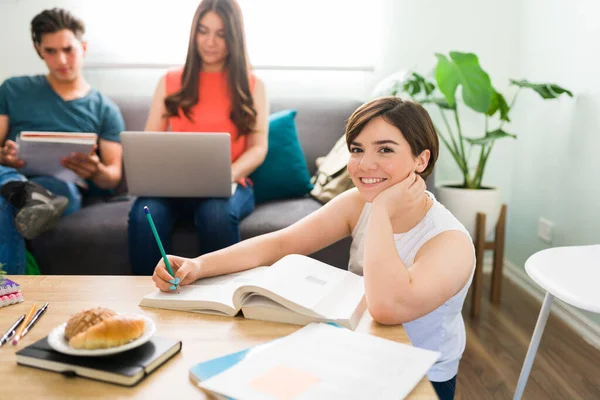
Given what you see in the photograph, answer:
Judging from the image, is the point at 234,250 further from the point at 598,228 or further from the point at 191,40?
the point at 598,228

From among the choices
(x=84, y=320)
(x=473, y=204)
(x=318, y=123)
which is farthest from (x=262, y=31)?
(x=84, y=320)

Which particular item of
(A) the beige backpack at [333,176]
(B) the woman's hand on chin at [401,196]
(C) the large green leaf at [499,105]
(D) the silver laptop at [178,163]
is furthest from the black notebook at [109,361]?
(C) the large green leaf at [499,105]

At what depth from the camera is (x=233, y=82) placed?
2.25 meters

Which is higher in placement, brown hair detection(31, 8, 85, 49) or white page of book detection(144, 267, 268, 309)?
brown hair detection(31, 8, 85, 49)

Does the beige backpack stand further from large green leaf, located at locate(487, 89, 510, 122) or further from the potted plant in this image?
large green leaf, located at locate(487, 89, 510, 122)

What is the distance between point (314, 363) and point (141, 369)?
231mm

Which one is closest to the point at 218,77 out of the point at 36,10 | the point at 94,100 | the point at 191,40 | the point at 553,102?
the point at 191,40

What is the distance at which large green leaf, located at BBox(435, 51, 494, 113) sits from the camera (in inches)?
86.9

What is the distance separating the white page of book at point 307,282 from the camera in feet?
3.10

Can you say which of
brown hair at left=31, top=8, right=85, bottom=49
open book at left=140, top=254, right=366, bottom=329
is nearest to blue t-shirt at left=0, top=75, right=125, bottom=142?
brown hair at left=31, top=8, right=85, bottom=49

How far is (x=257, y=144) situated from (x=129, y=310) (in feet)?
4.29

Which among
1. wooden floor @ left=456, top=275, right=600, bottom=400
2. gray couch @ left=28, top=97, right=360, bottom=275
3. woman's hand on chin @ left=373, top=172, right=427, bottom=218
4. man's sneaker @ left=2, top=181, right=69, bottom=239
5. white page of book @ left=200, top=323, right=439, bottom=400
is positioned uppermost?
woman's hand on chin @ left=373, top=172, right=427, bottom=218

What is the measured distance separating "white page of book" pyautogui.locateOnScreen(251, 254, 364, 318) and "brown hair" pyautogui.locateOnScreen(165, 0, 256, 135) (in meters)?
1.23

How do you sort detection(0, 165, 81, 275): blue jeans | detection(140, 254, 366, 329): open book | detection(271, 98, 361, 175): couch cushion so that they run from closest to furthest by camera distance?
1. detection(140, 254, 366, 329): open book
2. detection(0, 165, 81, 275): blue jeans
3. detection(271, 98, 361, 175): couch cushion
